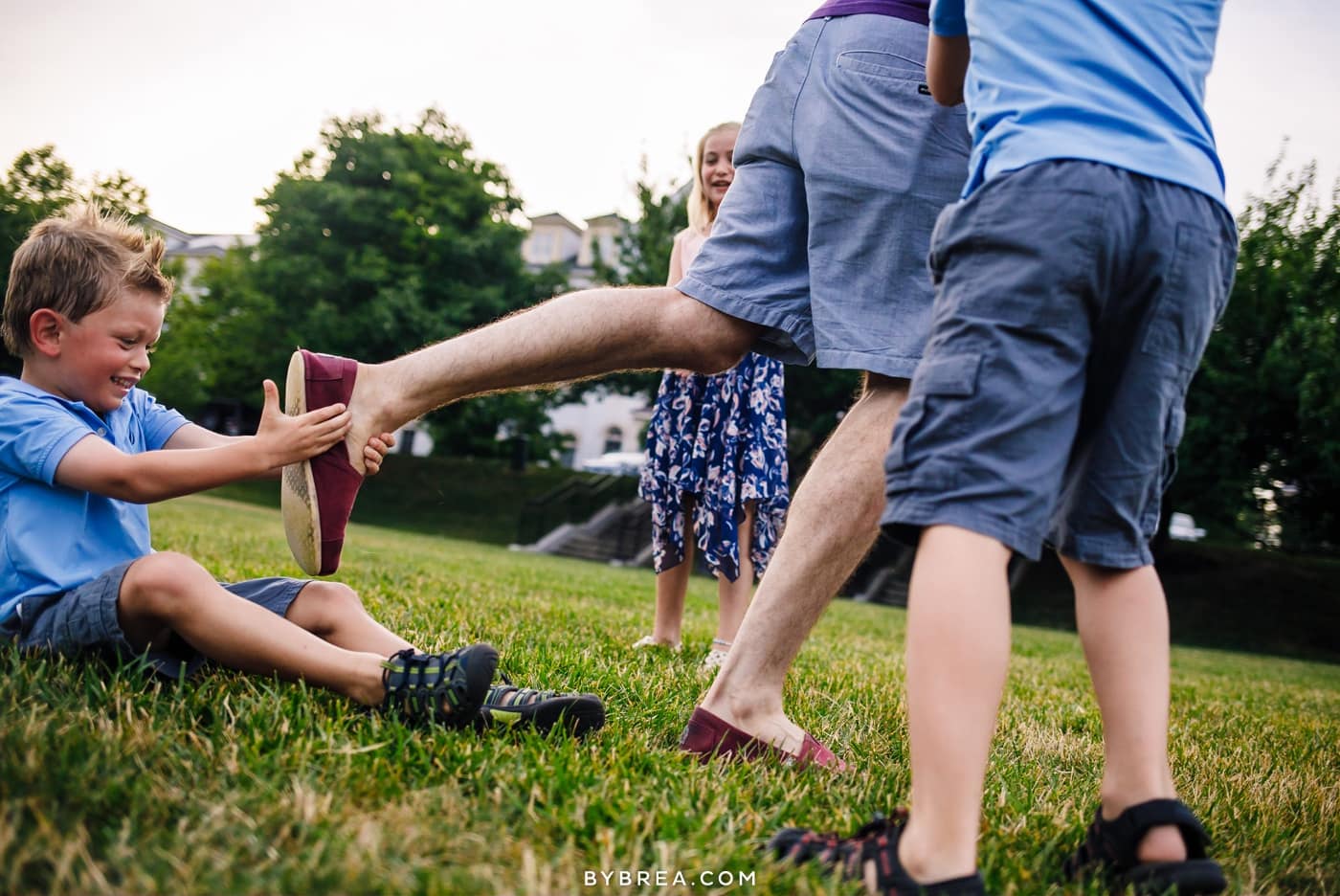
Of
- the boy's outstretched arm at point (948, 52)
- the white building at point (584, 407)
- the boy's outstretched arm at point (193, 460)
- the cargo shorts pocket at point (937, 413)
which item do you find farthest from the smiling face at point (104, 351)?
the white building at point (584, 407)

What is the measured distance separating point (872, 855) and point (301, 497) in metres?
1.46

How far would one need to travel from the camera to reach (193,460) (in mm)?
2121

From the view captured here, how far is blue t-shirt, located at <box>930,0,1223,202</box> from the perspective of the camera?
64.6 inches

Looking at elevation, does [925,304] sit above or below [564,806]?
above

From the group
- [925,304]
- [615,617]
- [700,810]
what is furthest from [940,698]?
[615,617]

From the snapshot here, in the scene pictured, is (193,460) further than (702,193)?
No

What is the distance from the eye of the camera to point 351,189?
1221 inches

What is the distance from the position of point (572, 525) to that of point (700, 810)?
24.3 m

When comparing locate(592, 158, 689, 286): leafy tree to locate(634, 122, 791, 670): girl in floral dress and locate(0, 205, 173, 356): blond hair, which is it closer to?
locate(634, 122, 791, 670): girl in floral dress

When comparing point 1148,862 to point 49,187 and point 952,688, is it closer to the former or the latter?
point 952,688

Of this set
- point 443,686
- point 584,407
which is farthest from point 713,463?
point 584,407

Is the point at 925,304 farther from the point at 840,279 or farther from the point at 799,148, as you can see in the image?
the point at 799,148

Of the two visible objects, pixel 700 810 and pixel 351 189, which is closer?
pixel 700 810

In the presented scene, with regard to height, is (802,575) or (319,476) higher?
(319,476)
